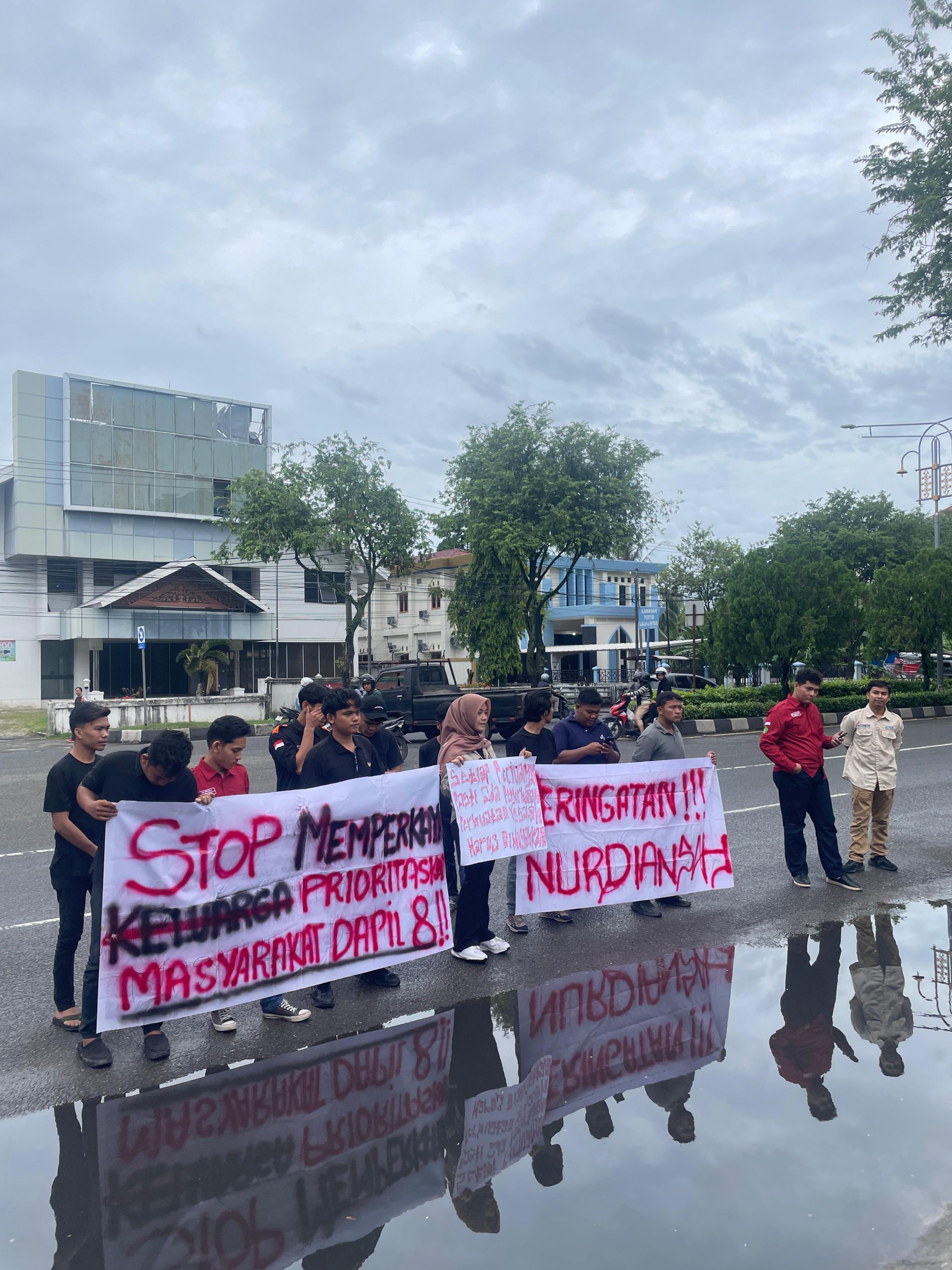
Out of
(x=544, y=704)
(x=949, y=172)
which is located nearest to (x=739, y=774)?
(x=544, y=704)

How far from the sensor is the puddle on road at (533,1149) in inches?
123

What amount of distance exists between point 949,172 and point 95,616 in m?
32.6

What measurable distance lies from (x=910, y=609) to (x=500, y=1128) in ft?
102

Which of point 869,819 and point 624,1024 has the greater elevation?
point 869,819

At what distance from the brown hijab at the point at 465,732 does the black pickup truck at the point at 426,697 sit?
14706mm

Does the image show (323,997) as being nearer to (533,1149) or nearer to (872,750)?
(533,1149)

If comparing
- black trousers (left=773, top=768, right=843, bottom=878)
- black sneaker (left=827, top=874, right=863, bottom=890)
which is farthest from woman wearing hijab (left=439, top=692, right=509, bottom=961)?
black sneaker (left=827, top=874, right=863, bottom=890)

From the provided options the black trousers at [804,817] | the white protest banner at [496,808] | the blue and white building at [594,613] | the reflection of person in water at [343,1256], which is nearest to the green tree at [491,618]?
the blue and white building at [594,613]

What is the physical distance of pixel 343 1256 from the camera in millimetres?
3086

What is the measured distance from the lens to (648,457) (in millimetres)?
35812

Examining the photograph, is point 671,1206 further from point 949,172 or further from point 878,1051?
point 949,172

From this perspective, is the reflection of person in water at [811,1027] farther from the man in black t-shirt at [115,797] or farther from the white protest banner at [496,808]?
the man in black t-shirt at [115,797]

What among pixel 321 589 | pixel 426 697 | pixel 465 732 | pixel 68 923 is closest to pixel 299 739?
pixel 465 732

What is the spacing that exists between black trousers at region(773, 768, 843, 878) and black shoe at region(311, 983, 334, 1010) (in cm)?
395
